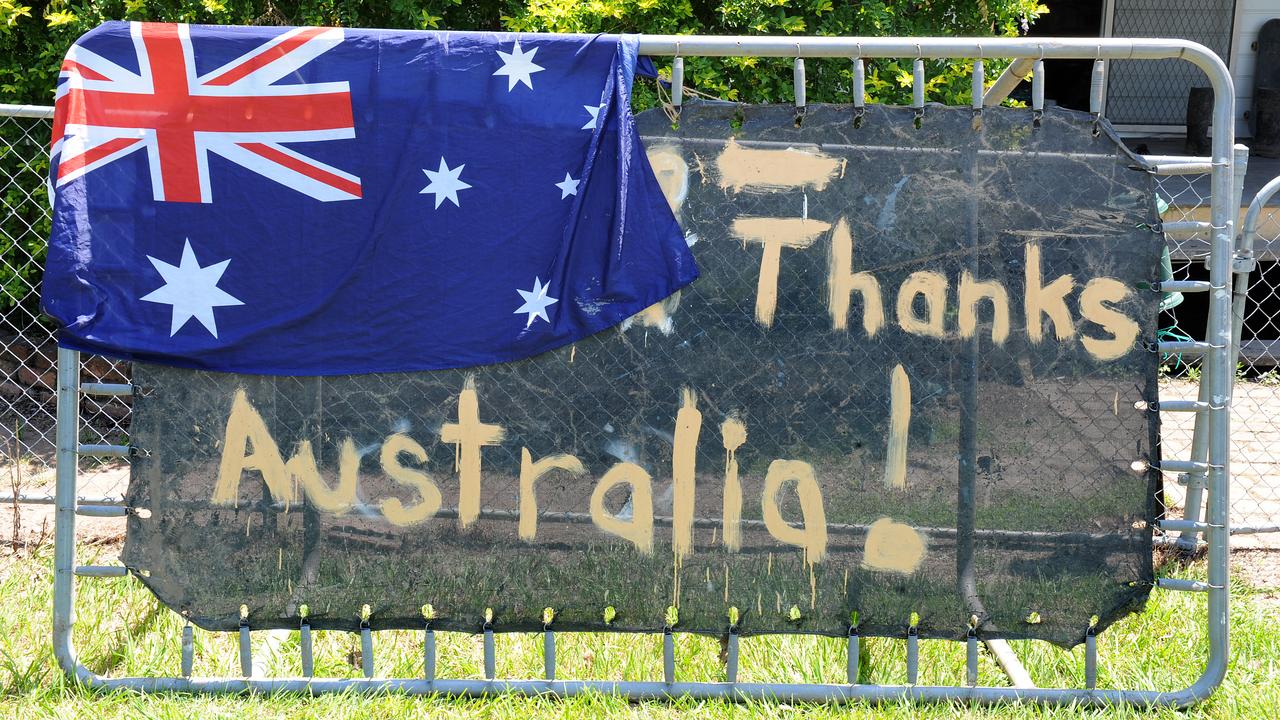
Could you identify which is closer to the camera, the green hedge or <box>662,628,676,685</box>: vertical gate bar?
<box>662,628,676,685</box>: vertical gate bar

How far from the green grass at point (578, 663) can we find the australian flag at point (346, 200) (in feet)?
3.43

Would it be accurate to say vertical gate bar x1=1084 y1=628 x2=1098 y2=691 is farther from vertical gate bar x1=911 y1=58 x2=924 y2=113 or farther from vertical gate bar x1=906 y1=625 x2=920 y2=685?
vertical gate bar x1=911 y1=58 x2=924 y2=113

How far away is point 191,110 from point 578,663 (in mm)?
2093

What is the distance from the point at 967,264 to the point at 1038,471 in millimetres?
656

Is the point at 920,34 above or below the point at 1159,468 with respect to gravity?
above

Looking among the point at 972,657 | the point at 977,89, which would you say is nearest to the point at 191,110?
the point at 977,89

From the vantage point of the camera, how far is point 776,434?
10.6 feet

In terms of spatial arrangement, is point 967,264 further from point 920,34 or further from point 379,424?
point 920,34

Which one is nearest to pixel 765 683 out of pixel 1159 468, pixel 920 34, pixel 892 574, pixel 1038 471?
pixel 892 574

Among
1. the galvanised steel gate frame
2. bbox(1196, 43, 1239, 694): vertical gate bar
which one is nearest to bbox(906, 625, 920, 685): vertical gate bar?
the galvanised steel gate frame

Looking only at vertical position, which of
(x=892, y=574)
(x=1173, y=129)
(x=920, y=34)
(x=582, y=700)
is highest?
(x=1173, y=129)

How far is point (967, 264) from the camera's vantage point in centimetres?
319

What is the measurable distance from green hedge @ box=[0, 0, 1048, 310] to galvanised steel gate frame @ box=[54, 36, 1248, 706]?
1784 mm

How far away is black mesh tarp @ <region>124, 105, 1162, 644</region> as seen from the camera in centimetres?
318
